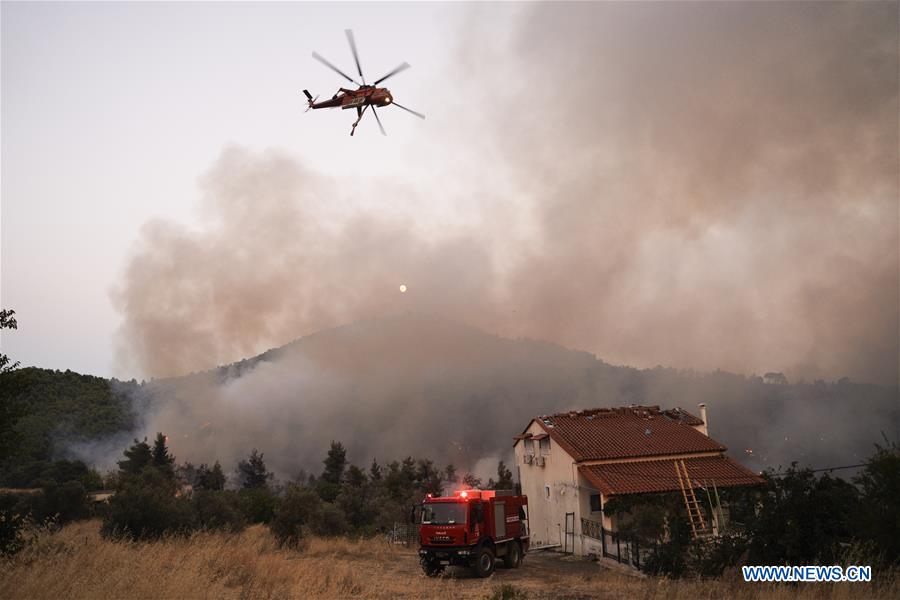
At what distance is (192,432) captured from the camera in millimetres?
148125

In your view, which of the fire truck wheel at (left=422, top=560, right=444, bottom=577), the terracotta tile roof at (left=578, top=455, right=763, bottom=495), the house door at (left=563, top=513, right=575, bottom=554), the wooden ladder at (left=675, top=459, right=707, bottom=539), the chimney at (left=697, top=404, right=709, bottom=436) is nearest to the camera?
the fire truck wheel at (left=422, top=560, right=444, bottom=577)

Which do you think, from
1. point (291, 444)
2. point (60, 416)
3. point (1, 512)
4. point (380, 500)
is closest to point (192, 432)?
point (291, 444)

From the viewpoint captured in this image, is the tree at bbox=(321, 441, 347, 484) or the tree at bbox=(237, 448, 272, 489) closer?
the tree at bbox=(321, 441, 347, 484)

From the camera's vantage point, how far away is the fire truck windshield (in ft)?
77.9

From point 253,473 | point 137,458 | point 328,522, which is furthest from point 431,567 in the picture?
point 253,473

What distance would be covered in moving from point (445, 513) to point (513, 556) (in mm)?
4117

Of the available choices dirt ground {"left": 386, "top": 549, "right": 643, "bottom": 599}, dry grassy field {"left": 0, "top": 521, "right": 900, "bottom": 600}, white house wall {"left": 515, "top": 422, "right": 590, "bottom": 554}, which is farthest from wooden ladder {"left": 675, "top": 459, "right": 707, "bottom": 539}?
dry grassy field {"left": 0, "top": 521, "right": 900, "bottom": 600}

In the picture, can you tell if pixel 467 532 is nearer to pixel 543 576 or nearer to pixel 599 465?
pixel 543 576

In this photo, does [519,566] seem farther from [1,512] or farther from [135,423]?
[135,423]

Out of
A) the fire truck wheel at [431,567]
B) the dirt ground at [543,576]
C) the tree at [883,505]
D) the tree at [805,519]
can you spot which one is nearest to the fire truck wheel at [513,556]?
the dirt ground at [543,576]

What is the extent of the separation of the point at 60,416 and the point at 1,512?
3869 inches

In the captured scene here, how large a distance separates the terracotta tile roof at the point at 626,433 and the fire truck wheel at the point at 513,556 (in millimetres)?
9755

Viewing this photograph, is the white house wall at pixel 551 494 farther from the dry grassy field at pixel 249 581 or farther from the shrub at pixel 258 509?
the shrub at pixel 258 509

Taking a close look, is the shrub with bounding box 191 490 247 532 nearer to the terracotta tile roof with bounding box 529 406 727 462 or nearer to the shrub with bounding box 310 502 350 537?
the shrub with bounding box 310 502 350 537
